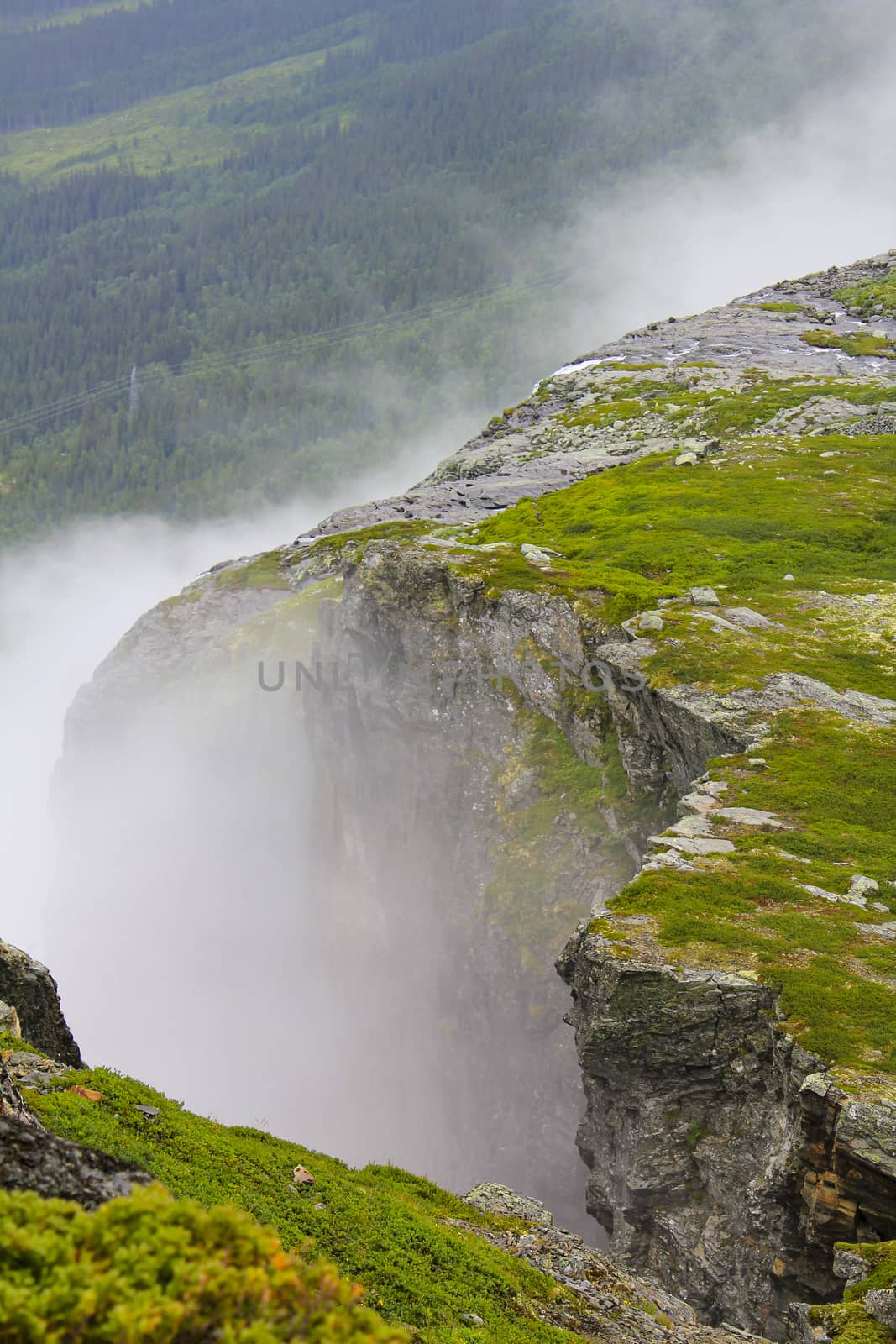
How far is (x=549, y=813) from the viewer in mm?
48219

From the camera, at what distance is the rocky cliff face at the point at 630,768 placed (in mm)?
23672

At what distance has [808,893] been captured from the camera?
26078 millimetres

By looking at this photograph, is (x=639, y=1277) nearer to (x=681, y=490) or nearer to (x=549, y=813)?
(x=549, y=813)

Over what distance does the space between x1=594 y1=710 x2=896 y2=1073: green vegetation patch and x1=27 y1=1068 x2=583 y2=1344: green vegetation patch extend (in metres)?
8.28

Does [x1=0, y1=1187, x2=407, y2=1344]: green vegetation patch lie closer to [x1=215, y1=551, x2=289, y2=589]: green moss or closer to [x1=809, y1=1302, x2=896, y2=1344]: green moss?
[x1=809, y1=1302, x2=896, y2=1344]: green moss

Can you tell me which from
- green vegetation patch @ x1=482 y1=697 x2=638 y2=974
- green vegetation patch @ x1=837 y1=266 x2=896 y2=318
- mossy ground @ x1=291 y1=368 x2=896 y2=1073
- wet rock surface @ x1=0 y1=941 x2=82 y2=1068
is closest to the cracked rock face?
wet rock surface @ x1=0 y1=941 x2=82 y2=1068

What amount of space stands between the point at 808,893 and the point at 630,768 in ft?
53.9

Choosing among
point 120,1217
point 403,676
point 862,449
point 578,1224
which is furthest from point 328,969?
point 120,1217

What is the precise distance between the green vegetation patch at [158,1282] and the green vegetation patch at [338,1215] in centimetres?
794

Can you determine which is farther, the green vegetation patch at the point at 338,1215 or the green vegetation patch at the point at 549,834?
the green vegetation patch at the point at 549,834

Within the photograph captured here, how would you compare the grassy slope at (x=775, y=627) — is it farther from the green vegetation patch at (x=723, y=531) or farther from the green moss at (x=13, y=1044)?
the green moss at (x=13, y=1044)

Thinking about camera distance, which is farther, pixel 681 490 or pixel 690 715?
pixel 681 490

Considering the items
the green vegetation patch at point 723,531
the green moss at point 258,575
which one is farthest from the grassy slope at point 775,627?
the green moss at point 258,575

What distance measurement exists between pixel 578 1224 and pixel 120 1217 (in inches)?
1501
